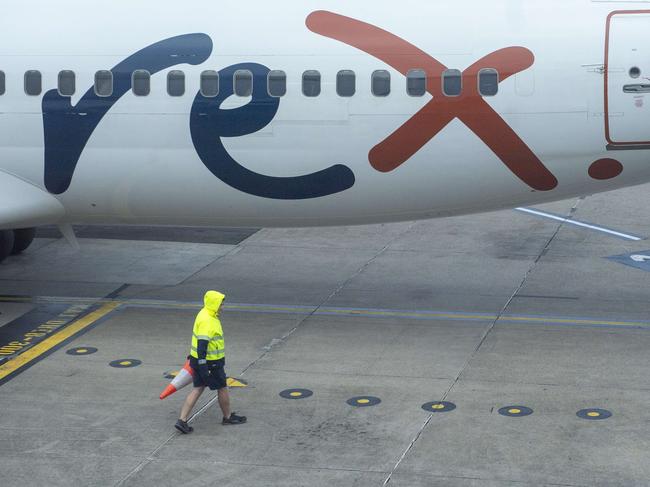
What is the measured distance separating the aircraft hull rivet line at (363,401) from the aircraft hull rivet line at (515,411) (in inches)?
63.4

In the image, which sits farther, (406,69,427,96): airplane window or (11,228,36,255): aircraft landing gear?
(11,228,36,255): aircraft landing gear

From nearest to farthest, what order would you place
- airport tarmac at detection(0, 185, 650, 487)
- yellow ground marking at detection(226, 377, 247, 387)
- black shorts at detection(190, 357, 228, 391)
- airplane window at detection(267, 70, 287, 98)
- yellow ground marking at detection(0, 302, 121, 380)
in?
airport tarmac at detection(0, 185, 650, 487)
black shorts at detection(190, 357, 228, 391)
yellow ground marking at detection(226, 377, 247, 387)
yellow ground marking at detection(0, 302, 121, 380)
airplane window at detection(267, 70, 287, 98)

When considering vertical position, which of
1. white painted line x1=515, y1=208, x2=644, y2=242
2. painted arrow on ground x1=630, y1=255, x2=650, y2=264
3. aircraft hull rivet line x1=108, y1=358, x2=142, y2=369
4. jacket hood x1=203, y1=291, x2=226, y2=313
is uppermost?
jacket hood x1=203, y1=291, x2=226, y2=313

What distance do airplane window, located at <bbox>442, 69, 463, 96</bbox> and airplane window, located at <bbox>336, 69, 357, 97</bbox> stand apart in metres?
1.32

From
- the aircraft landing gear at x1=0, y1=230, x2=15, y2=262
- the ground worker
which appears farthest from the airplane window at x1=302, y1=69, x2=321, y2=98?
the aircraft landing gear at x1=0, y1=230, x2=15, y2=262

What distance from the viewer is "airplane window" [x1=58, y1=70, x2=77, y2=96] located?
18.4 m

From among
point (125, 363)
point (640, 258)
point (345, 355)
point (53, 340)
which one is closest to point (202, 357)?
point (125, 363)

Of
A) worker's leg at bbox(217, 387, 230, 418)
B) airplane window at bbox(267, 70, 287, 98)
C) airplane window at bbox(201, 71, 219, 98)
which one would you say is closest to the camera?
worker's leg at bbox(217, 387, 230, 418)

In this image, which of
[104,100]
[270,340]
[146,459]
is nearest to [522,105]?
[270,340]

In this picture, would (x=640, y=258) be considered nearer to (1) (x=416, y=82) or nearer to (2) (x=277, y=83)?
(1) (x=416, y=82)

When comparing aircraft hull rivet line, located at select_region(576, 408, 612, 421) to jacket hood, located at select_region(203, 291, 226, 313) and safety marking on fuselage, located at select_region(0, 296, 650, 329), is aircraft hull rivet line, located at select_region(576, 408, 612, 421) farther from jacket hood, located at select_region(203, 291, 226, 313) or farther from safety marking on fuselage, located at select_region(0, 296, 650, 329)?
jacket hood, located at select_region(203, 291, 226, 313)

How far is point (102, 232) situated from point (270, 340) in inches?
344

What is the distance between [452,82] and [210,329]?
550cm

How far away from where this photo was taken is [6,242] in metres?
23.1
